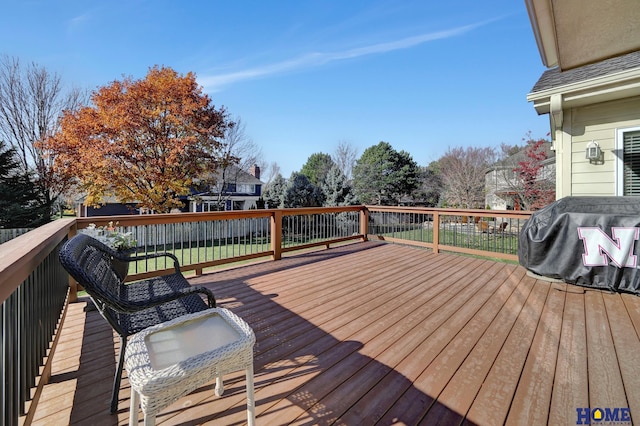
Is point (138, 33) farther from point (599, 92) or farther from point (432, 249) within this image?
point (599, 92)

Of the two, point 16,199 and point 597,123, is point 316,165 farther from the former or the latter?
point 597,123

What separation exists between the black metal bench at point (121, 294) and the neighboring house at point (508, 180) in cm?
1212

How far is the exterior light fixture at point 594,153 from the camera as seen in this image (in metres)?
4.13

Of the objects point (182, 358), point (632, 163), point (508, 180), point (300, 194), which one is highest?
point (508, 180)

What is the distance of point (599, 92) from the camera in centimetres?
384

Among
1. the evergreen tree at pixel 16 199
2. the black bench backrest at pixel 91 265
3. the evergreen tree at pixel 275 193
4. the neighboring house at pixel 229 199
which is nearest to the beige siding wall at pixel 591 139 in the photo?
the black bench backrest at pixel 91 265

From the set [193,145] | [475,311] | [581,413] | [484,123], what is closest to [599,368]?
[581,413]

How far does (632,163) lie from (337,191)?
40.1ft

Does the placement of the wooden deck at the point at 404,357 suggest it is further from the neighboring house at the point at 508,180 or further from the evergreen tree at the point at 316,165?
the evergreen tree at the point at 316,165

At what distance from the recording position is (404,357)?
6.68 feet

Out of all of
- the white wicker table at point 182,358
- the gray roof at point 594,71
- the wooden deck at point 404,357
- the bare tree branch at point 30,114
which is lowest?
the wooden deck at point 404,357

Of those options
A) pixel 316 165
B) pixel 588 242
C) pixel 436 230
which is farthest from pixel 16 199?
pixel 316 165

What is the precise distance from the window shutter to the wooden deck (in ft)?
5.80

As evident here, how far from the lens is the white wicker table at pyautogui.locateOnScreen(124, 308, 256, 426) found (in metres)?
Result: 1.05
